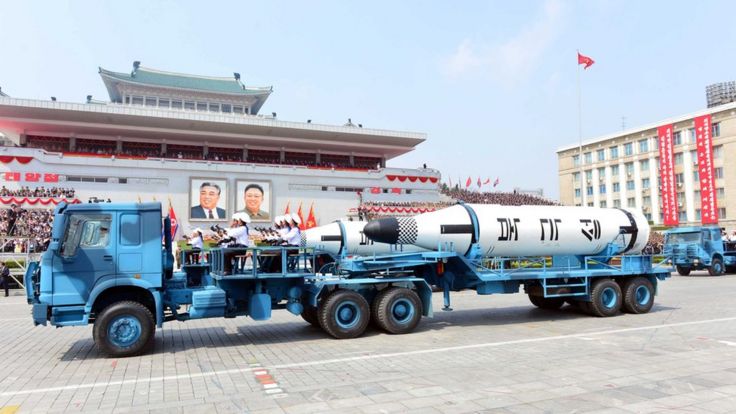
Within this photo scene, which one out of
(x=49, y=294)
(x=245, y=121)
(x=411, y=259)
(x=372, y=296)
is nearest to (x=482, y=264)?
(x=411, y=259)

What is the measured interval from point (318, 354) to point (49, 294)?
14.8 feet

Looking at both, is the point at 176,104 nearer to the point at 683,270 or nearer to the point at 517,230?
the point at 683,270

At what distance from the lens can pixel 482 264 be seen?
11.3 meters

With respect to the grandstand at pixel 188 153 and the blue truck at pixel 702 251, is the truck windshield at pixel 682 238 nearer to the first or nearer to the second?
the blue truck at pixel 702 251

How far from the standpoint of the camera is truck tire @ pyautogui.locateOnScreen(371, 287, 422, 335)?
9.83 metres

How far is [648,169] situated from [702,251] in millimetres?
39466

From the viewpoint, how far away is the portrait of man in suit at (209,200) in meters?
37.8

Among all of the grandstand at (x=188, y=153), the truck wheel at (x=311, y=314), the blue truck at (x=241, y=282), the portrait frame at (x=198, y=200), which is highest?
the grandstand at (x=188, y=153)

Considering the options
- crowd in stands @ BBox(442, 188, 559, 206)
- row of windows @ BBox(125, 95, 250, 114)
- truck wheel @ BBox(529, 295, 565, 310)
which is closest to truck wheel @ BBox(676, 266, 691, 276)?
truck wheel @ BBox(529, 295, 565, 310)

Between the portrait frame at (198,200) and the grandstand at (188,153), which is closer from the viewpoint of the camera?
the grandstand at (188,153)

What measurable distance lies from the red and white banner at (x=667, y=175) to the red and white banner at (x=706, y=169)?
3.18 m

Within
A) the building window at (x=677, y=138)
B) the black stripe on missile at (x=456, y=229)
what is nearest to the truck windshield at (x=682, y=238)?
the black stripe on missile at (x=456, y=229)

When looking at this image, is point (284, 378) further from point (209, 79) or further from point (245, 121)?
point (209, 79)

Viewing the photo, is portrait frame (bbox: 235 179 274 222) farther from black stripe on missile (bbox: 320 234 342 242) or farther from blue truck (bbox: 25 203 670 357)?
blue truck (bbox: 25 203 670 357)
